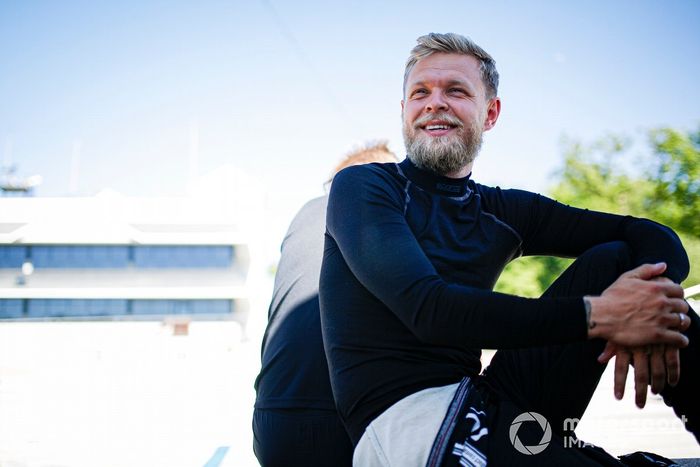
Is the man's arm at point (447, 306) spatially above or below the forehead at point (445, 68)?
below

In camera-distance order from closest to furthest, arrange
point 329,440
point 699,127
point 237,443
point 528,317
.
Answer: point 528,317 → point 329,440 → point 237,443 → point 699,127

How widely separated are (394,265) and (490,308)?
22 centimetres

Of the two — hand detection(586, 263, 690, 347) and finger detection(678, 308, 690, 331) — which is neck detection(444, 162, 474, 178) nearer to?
hand detection(586, 263, 690, 347)

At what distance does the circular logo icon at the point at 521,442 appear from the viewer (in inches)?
41.3

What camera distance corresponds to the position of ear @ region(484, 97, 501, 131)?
1.73 meters

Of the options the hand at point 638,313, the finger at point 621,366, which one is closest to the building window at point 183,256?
the finger at point 621,366

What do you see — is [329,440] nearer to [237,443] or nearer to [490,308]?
[490,308]

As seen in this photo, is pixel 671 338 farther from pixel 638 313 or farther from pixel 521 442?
Result: pixel 521 442

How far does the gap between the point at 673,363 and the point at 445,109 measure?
881 millimetres

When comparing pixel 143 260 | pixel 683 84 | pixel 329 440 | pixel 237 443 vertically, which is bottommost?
pixel 143 260

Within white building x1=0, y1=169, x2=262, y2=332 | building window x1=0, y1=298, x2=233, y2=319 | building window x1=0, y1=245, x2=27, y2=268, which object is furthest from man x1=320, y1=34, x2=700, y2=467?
building window x1=0, y1=298, x2=233, y2=319

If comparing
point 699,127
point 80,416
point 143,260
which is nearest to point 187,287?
point 143,260

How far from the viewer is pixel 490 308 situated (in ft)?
3.54

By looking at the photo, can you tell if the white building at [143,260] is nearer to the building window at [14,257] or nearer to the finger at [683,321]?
the building window at [14,257]
